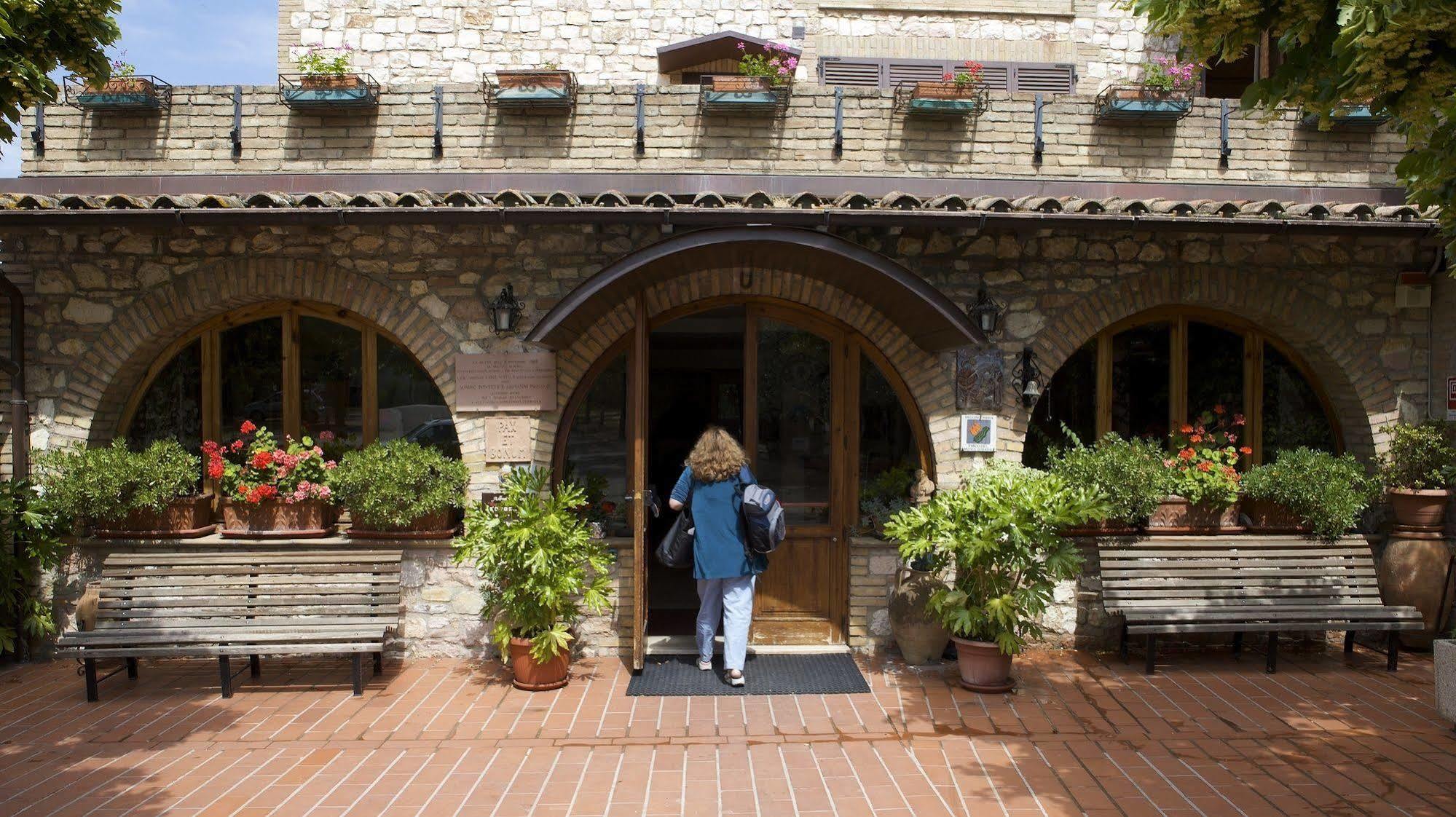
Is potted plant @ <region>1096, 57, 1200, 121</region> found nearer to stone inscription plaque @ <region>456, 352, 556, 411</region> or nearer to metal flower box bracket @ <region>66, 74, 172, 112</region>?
stone inscription plaque @ <region>456, 352, 556, 411</region>

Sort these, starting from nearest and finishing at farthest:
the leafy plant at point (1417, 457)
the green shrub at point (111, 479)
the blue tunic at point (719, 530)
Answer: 1. the blue tunic at point (719, 530)
2. the green shrub at point (111, 479)
3. the leafy plant at point (1417, 457)

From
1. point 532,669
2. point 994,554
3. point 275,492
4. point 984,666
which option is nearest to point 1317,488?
point 994,554

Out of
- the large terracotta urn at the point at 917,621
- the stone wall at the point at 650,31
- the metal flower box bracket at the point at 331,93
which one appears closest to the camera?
the large terracotta urn at the point at 917,621

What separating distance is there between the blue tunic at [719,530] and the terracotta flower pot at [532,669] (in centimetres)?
103

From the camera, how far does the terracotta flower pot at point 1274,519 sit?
667cm

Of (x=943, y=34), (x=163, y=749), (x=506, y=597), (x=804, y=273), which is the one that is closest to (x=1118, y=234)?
(x=804, y=273)

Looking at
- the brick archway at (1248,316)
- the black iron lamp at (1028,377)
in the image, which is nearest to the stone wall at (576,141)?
the brick archway at (1248,316)

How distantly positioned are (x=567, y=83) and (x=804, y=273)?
2.53 meters

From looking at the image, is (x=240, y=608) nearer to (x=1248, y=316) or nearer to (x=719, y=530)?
(x=719, y=530)

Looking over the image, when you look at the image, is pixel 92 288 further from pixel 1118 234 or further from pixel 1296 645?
pixel 1296 645

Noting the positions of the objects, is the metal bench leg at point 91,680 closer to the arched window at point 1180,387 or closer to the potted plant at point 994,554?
the potted plant at point 994,554

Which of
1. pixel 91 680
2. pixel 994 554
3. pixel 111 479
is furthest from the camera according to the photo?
pixel 111 479

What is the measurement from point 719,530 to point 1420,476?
5.00m

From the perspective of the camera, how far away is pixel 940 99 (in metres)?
7.37
